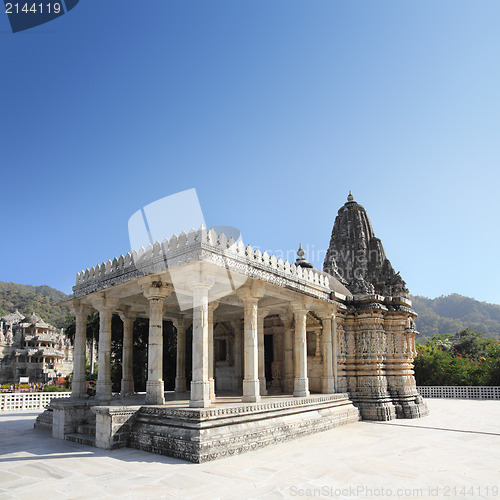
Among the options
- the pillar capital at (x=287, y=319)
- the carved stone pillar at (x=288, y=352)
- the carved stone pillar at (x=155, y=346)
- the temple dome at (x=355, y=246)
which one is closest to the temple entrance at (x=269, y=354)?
the carved stone pillar at (x=288, y=352)

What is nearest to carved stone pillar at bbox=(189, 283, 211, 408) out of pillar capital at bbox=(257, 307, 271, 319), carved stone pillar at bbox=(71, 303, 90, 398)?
pillar capital at bbox=(257, 307, 271, 319)

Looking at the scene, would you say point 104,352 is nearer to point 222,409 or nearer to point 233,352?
point 222,409

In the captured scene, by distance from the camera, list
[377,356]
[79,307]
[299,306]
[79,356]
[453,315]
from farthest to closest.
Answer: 1. [453,315]
2. [377,356]
3. [79,307]
4. [299,306]
5. [79,356]

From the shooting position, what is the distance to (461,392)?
89.9ft

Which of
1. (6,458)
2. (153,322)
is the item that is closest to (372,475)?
(153,322)

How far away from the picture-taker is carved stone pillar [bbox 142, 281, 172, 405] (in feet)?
37.6

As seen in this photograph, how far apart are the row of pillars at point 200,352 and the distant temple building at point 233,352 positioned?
33 mm

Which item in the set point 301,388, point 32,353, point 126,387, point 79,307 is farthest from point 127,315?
point 32,353

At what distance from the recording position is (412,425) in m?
14.5

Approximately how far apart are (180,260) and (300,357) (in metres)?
6.18

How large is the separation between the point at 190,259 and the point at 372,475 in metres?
5.82

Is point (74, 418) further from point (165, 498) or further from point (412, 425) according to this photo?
point (412, 425)

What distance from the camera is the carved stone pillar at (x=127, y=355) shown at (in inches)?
631

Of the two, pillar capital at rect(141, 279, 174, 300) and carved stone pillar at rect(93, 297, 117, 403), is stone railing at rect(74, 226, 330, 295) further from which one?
carved stone pillar at rect(93, 297, 117, 403)
